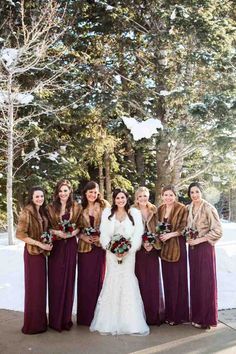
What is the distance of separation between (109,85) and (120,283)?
10.2m

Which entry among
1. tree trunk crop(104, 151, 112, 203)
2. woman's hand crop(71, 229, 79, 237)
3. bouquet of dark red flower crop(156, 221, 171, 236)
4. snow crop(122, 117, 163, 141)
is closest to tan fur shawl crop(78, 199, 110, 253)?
woman's hand crop(71, 229, 79, 237)

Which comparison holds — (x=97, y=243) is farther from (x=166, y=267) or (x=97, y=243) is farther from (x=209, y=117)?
(x=209, y=117)

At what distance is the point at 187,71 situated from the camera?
546 inches

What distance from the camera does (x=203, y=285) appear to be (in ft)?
18.7

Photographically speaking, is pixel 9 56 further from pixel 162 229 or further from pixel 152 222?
pixel 162 229

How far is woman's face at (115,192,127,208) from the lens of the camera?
18.6ft

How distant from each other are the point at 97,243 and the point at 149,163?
13.2 metres

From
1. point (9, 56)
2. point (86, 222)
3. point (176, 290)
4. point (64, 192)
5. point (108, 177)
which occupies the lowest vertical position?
point (176, 290)

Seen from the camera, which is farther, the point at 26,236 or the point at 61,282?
the point at 61,282

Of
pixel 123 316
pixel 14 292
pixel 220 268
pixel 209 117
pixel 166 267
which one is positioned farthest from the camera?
pixel 209 117

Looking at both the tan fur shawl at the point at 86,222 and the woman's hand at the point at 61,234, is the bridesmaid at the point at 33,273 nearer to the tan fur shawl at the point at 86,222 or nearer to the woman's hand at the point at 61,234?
the woman's hand at the point at 61,234

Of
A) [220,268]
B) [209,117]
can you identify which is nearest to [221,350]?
[220,268]

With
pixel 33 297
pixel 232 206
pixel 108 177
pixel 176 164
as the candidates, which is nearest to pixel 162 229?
pixel 33 297

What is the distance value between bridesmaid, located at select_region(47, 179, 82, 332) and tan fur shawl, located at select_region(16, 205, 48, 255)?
0.16m
